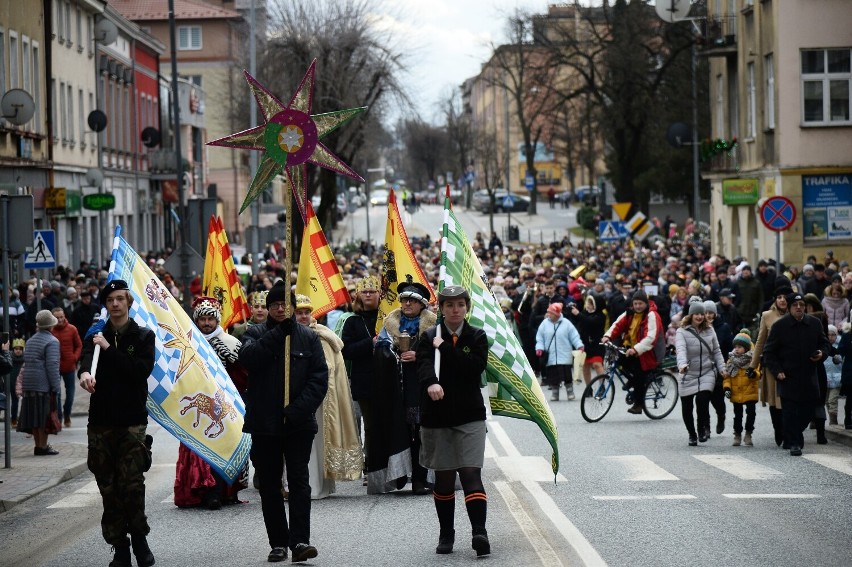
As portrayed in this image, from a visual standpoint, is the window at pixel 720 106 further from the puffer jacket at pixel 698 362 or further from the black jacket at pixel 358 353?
the black jacket at pixel 358 353

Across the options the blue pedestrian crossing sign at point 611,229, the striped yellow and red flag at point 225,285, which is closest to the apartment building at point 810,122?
the blue pedestrian crossing sign at point 611,229

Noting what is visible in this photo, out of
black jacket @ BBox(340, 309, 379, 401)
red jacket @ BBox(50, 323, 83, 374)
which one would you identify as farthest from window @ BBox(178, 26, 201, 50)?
black jacket @ BBox(340, 309, 379, 401)

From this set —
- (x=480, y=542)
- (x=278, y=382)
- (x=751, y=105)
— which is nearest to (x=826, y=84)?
(x=751, y=105)

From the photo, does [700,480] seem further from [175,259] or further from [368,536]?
[175,259]

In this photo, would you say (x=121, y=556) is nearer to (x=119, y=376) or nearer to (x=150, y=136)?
(x=119, y=376)

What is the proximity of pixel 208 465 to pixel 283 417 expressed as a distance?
328cm

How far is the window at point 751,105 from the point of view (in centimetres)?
4059

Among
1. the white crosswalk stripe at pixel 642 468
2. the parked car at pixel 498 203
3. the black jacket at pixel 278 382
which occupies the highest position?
the parked car at pixel 498 203

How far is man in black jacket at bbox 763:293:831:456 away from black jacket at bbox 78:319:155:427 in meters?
8.44

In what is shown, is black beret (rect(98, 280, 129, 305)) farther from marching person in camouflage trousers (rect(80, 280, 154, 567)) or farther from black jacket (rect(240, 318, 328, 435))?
black jacket (rect(240, 318, 328, 435))

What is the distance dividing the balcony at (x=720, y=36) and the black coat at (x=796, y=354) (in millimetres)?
27245

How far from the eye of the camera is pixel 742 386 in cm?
1716

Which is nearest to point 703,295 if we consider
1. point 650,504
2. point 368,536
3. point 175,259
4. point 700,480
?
point 175,259

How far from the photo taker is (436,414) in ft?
32.8
